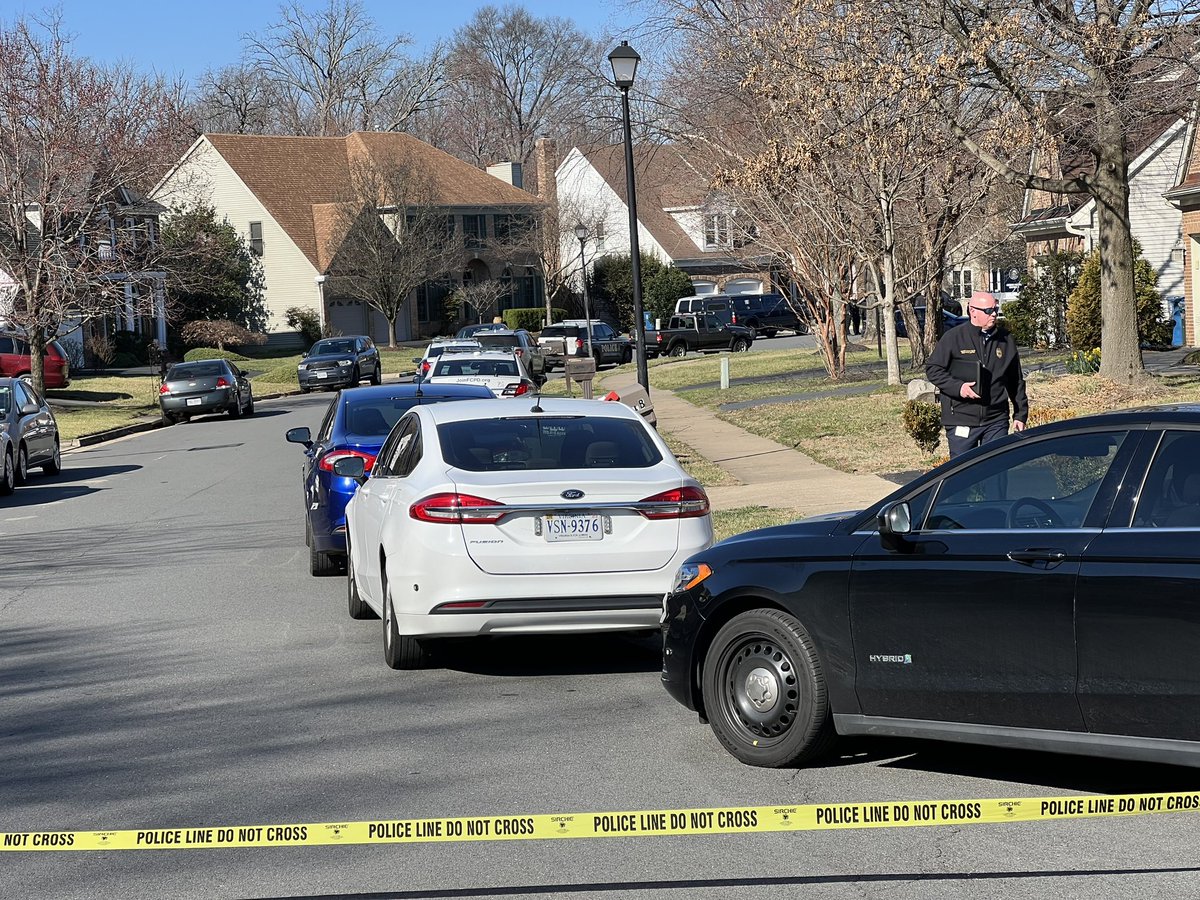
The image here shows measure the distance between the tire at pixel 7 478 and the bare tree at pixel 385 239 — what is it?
142ft

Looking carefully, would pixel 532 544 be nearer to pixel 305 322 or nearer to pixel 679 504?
pixel 679 504

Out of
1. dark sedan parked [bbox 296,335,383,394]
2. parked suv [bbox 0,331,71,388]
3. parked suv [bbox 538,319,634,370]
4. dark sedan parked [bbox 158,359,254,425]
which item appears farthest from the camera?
parked suv [bbox 538,319,634,370]

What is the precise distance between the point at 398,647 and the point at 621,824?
321 centimetres

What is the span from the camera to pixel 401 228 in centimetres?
6538

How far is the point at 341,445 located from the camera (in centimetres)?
1244

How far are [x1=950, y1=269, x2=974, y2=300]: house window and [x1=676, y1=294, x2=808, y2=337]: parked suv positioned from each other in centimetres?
668

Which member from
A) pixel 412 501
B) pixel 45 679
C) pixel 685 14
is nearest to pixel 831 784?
pixel 412 501

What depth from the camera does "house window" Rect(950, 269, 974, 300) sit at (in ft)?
210

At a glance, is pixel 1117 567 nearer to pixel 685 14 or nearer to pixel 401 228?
pixel 685 14

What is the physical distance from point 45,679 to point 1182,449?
644 centimetres

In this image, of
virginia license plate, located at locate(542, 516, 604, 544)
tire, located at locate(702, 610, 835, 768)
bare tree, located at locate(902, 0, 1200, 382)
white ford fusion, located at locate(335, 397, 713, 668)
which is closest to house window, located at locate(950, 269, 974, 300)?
bare tree, located at locate(902, 0, 1200, 382)

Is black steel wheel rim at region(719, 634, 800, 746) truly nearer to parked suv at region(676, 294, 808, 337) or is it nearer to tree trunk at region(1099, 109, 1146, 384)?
tree trunk at region(1099, 109, 1146, 384)

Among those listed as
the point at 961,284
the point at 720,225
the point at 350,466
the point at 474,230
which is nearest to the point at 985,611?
the point at 350,466

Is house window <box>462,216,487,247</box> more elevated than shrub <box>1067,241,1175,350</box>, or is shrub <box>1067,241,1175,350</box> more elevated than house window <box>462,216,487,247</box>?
house window <box>462,216,487,247</box>
